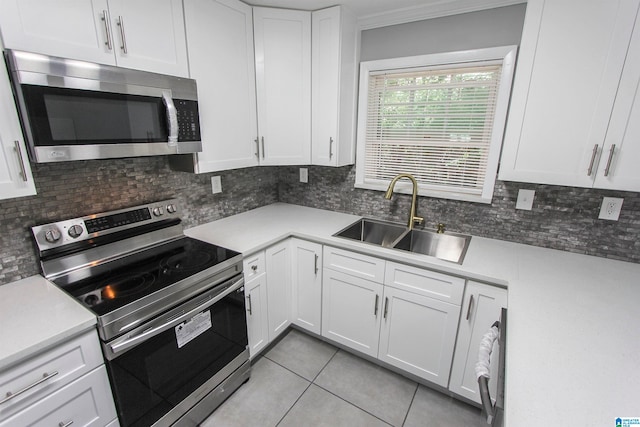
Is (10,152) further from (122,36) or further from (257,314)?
(257,314)

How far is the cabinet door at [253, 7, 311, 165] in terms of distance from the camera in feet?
6.34

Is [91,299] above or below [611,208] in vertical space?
below

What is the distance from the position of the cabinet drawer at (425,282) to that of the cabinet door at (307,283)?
0.51 m

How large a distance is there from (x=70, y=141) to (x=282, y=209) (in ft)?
5.21

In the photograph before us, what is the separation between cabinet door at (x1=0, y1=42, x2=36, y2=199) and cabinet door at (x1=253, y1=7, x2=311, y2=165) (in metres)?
1.24

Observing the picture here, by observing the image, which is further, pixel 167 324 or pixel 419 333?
pixel 419 333

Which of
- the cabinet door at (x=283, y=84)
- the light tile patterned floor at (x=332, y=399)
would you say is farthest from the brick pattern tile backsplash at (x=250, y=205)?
the light tile patterned floor at (x=332, y=399)

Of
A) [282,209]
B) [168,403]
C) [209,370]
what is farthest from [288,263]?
[168,403]

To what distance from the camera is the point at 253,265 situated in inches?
70.9

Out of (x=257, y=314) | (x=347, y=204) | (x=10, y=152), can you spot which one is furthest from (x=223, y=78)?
(x=257, y=314)

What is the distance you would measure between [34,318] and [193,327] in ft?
1.90

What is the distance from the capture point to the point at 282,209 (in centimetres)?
257

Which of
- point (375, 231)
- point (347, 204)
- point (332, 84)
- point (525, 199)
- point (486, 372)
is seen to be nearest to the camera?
point (486, 372)

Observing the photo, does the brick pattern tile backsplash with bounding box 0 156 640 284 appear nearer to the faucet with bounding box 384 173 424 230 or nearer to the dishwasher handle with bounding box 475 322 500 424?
the faucet with bounding box 384 173 424 230
